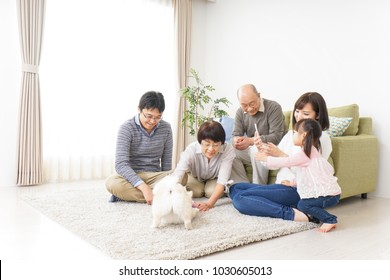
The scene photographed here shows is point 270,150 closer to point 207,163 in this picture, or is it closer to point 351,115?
point 207,163

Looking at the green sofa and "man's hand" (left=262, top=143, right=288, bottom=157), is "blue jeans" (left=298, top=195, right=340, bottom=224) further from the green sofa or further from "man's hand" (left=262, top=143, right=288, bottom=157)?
the green sofa

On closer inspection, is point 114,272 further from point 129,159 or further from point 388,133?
point 388,133

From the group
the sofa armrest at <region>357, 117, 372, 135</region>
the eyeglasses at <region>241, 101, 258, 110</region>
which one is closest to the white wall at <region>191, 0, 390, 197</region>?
the sofa armrest at <region>357, 117, 372, 135</region>

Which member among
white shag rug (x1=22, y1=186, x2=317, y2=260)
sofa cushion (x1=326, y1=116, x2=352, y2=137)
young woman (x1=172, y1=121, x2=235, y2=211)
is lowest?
white shag rug (x1=22, y1=186, x2=317, y2=260)

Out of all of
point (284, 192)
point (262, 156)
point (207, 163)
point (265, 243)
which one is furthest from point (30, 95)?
point (265, 243)

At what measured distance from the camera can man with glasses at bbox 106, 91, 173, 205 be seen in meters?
2.46

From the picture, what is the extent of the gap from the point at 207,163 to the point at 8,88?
2.15 meters

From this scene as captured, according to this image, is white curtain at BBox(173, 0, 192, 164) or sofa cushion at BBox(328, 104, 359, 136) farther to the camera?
white curtain at BBox(173, 0, 192, 164)

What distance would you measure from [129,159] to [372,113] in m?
2.13

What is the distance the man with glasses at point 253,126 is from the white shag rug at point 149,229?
1.06 ft

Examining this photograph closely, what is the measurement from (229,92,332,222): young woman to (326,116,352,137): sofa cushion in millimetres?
760

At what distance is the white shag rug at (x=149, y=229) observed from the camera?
165 centimetres

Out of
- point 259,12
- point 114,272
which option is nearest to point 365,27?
point 259,12

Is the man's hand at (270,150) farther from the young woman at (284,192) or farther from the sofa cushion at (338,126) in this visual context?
the sofa cushion at (338,126)
